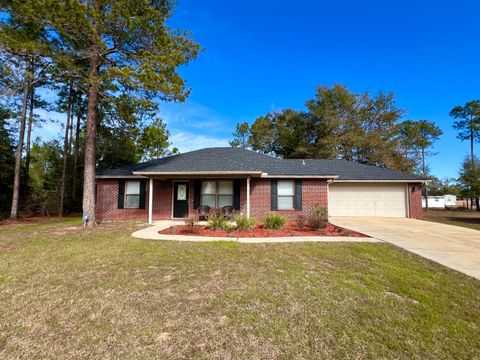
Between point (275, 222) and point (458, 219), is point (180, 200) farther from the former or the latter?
point (458, 219)

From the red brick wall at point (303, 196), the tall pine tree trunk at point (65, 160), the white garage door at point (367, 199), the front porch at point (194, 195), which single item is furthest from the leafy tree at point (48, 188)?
the white garage door at point (367, 199)

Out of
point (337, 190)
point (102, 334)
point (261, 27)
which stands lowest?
point (102, 334)

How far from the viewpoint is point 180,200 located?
41.4 ft

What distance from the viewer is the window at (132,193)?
12820 millimetres

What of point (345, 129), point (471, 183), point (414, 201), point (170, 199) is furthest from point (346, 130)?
point (170, 199)

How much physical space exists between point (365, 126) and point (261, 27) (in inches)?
724

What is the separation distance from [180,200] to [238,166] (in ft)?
12.4

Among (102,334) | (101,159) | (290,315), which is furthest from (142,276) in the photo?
(101,159)

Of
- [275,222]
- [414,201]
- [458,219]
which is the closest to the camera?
[275,222]

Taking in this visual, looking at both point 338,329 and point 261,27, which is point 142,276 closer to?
point 338,329

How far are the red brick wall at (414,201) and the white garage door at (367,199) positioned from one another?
0.27 meters

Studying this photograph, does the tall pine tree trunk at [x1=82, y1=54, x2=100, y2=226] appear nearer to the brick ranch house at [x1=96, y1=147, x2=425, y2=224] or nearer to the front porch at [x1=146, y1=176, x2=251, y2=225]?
the brick ranch house at [x1=96, y1=147, x2=425, y2=224]

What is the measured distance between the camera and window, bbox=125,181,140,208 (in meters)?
12.8

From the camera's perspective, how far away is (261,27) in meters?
13.4
